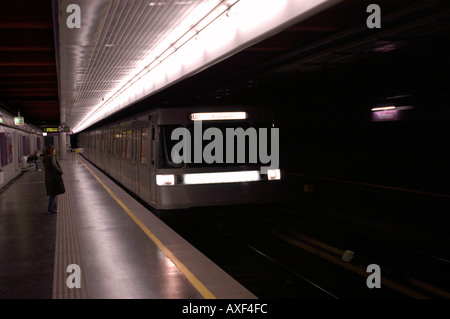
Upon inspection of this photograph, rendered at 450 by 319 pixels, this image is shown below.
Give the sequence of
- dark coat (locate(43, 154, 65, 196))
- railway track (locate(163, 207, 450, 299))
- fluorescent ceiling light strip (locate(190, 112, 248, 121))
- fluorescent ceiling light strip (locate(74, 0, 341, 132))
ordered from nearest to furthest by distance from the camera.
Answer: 1. fluorescent ceiling light strip (locate(74, 0, 341, 132))
2. railway track (locate(163, 207, 450, 299))
3. fluorescent ceiling light strip (locate(190, 112, 248, 121))
4. dark coat (locate(43, 154, 65, 196))

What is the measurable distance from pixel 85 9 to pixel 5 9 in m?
0.86

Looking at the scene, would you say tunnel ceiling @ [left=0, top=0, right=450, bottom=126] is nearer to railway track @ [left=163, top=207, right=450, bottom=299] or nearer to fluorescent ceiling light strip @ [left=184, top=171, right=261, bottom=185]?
fluorescent ceiling light strip @ [left=184, top=171, right=261, bottom=185]

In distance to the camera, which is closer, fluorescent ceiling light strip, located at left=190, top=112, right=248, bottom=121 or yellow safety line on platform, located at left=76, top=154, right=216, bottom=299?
yellow safety line on platform, located at left=76, top=154, right=216, bottom=299

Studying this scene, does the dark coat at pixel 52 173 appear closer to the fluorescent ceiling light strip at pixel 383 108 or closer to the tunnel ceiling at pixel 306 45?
the tunnel ceiling at pixel 306 45

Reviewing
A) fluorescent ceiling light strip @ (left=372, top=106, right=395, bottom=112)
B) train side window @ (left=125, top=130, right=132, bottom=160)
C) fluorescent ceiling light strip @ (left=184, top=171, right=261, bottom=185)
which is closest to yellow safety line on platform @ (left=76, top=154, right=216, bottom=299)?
fluorescent ceiling light strip @ (left=184, top=171, right=261, bottom=185)

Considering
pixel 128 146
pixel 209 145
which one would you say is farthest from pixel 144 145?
pixel 128 146

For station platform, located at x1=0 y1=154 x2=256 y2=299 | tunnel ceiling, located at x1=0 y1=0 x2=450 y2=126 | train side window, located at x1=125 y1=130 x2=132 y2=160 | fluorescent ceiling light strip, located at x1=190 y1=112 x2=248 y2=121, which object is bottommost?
station platform, located at x1=0 y1=154 x2=256 y2=299

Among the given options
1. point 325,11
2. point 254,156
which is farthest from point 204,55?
point 325,11

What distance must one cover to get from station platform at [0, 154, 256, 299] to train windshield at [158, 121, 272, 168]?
1.30 meters

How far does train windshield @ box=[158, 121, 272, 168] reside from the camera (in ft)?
26.2

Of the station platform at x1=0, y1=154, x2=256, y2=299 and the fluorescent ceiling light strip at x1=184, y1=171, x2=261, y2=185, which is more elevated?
the fluorescent ceiling light strip at x1=184, y1=171, x2=261, y2=185

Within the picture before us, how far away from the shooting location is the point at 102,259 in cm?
596

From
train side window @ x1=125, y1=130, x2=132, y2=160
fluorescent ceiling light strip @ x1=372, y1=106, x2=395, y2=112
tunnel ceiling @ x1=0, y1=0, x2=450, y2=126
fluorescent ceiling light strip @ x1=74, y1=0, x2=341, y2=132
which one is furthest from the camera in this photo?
fluorescent ceiling light strip @ x1=372, y1=106, x2=395, y2=112

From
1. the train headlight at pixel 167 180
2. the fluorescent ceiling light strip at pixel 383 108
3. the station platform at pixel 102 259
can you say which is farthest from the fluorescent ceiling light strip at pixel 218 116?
the fluorescent ceiling light strip at pixel 383 108
